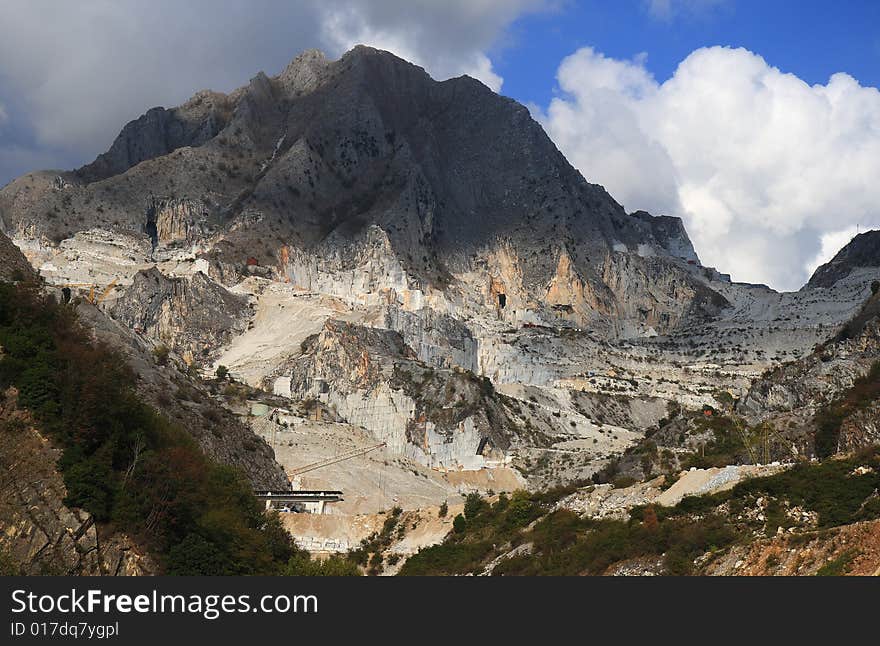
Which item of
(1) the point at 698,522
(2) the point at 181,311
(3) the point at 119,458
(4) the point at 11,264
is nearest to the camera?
(1) the point at 698,522

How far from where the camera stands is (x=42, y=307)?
52.2 metres

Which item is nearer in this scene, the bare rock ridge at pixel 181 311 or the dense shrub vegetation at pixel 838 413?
the dense shrub vegetation at pixel 838 413

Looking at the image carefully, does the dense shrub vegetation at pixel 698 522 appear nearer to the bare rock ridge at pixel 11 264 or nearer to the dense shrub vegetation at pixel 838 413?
the dense shrub vegetation at pixel 838 413

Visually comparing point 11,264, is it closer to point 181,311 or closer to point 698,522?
point 698,522

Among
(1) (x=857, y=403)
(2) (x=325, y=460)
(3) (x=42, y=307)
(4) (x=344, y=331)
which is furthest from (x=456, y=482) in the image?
(3) (x=42, y=307)

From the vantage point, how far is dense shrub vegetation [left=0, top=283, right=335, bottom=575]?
42.5 metres

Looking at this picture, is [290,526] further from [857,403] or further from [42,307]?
[857,403]

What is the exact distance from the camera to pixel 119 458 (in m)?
45.9

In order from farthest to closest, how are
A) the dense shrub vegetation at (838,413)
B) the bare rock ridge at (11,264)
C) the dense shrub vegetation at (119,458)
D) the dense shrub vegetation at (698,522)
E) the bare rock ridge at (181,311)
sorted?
the bare rock ridge at (181,311), the dense shrub vegetation at (838,413), the bare rock ridge at (11,264), the dense shrub vegetation at (119,458), the dense shrub vegetation at (698,522)

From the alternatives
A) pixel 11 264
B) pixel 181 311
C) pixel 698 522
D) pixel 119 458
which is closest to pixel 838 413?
pixel 698 522

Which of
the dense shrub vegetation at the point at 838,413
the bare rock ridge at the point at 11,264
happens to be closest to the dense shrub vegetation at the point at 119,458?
the bare rock ridge at the point at 11,264

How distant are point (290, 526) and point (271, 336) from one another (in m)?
104

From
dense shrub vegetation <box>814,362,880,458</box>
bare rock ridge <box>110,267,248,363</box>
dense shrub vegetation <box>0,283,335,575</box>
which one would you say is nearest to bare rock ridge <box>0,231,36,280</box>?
dense shrub vegetation <box>0,283,335,575</box>

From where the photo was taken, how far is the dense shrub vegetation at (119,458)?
4253 centimetres
